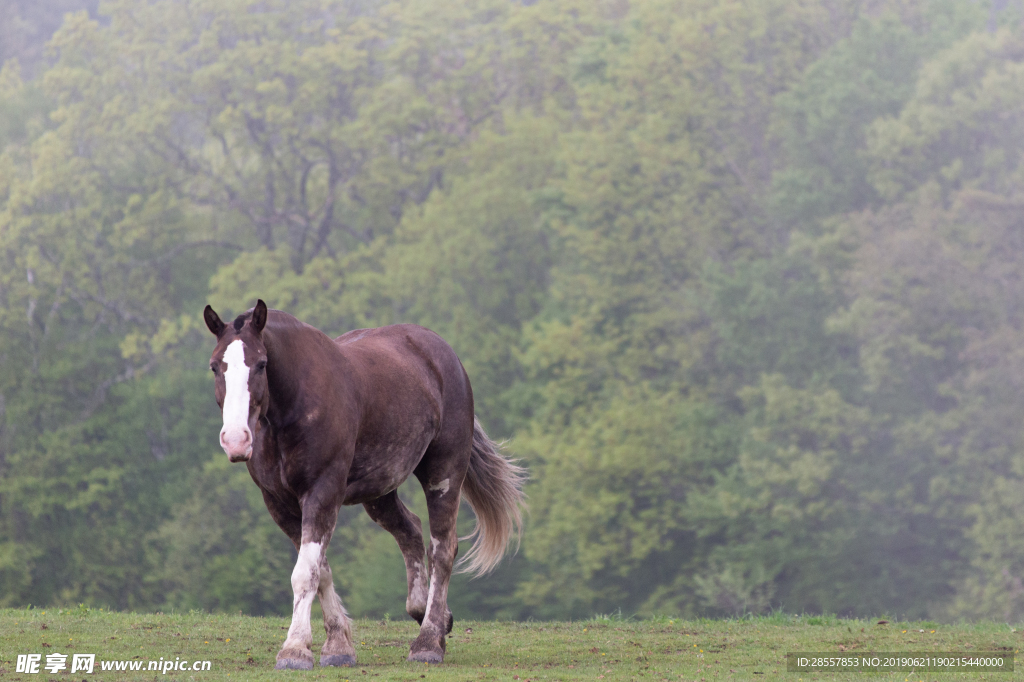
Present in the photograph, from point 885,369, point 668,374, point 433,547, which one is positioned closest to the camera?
point 433,547

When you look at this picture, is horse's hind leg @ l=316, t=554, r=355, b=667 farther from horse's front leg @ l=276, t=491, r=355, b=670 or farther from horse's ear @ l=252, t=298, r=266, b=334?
horse's ear @ l=252, t=298, r=266, b=334

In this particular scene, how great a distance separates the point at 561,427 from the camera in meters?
36.7

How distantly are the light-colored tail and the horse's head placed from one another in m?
2.85

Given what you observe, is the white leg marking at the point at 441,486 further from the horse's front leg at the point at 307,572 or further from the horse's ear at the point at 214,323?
the horse's ear at the point at 214,323

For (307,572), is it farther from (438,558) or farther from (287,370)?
(438,558)

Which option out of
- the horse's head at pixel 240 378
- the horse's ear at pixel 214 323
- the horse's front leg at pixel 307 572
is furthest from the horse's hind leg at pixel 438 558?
the horse's ear at pixel 214 323

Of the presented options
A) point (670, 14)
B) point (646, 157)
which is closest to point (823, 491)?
point (646, 157)

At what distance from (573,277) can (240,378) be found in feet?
107

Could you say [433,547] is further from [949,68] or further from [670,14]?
[670,14]

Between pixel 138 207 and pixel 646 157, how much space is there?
20.0 metres

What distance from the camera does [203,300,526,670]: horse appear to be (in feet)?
21.5

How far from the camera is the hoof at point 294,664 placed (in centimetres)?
678

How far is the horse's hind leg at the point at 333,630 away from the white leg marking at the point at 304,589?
11.6 inches

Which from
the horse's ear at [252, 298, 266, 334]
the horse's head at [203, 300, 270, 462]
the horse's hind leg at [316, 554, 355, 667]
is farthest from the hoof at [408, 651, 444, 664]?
the horse's ear at [252, 298, 266, 334]
